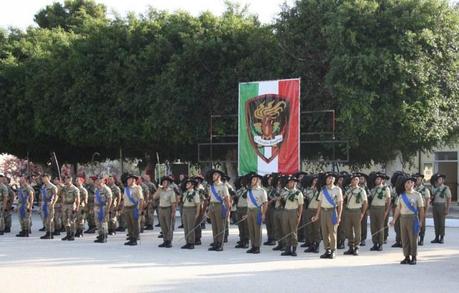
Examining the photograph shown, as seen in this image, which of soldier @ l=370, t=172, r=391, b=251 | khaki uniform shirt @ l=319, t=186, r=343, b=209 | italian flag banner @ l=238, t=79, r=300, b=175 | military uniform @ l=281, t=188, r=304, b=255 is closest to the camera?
khaki uniform shirt @ l=319, t=186, r=343, b=209

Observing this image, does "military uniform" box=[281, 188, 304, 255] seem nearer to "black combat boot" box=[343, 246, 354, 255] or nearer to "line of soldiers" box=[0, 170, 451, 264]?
"line of soldiers" box=[0, 170, 451, 264]

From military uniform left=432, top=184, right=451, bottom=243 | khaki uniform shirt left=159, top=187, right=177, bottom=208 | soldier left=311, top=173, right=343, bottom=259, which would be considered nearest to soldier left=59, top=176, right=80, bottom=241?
khaki uniform shirt left=159, top=187, right=177, bottom=208

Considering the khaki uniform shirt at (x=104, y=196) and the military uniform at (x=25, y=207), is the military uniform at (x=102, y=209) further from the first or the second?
the military uniform at (x=25, y=207)

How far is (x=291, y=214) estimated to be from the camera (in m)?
15.3

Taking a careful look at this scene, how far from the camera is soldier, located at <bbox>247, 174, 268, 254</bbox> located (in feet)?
51.2

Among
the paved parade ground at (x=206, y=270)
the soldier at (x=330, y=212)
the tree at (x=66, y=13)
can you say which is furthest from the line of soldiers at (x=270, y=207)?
the tree at (x=66, y=13)

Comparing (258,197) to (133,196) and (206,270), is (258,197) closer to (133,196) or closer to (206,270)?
(133,196)

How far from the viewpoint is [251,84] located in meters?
22.4

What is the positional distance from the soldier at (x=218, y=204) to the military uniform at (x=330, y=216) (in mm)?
2780

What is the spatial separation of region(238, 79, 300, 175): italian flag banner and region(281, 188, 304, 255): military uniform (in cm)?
591

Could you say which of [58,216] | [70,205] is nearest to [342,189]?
[70,205]

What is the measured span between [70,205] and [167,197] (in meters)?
3.03

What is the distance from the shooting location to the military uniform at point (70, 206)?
1831cm

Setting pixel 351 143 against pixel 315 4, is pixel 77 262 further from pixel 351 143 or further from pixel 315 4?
pixel 315 4
